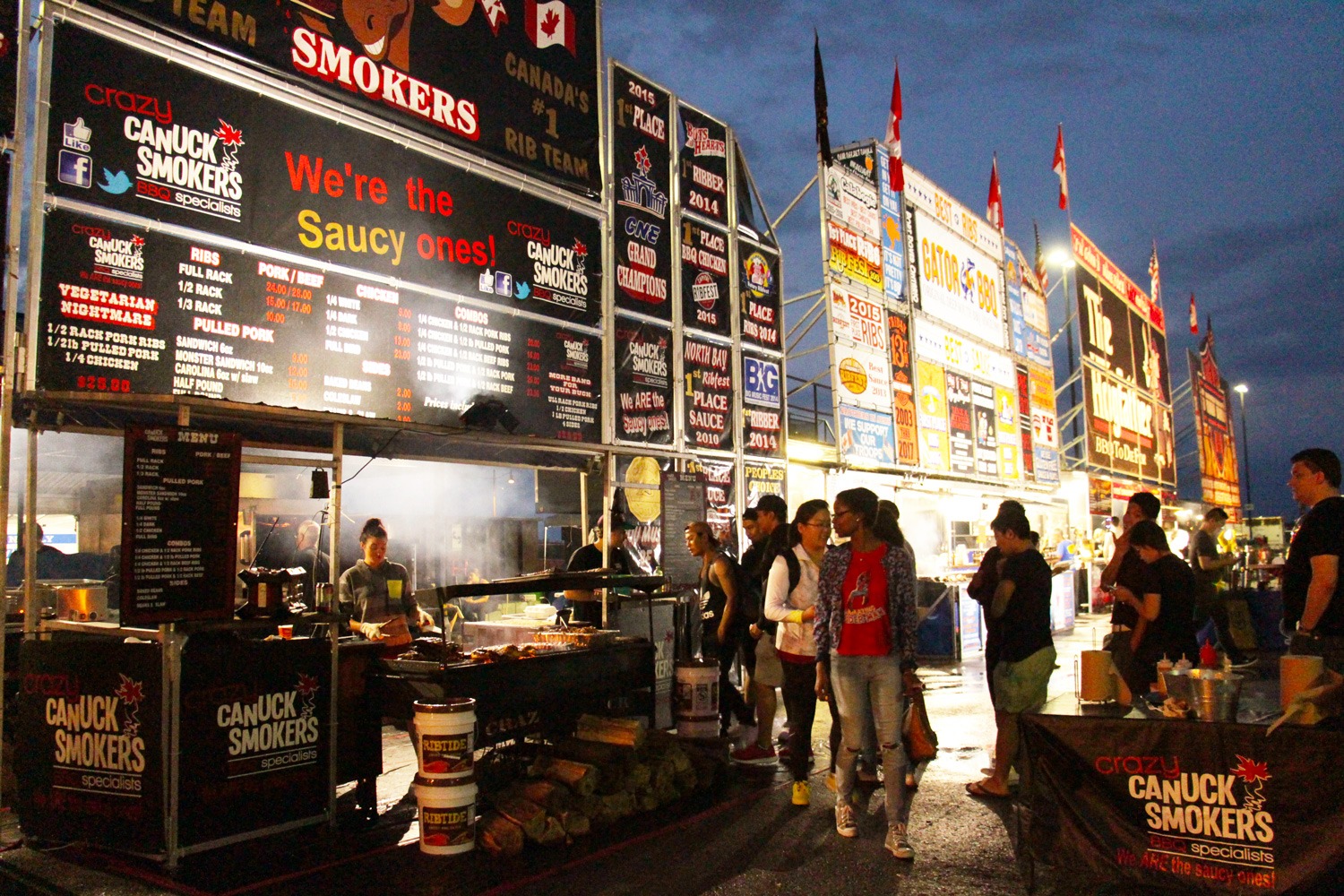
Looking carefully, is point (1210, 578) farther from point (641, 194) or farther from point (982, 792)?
point (641, 194)

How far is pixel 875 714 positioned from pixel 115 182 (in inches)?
260

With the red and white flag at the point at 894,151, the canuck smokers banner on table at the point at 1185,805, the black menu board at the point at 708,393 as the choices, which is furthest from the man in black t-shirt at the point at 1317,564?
the red and white flag at the point at 894,151

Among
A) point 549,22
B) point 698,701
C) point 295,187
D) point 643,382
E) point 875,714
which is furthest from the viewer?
point 643,382

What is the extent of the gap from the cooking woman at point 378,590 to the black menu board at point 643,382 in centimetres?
322

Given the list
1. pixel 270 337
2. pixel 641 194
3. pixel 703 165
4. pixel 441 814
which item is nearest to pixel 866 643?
pixel 441 814

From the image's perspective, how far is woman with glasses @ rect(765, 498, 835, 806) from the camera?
21.8 ft

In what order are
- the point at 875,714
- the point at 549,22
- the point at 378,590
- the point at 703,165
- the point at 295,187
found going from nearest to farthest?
the point at 875,714 → the point at 295,187 → the point at 378,590 → the point at 549,22 → the point at 703,165

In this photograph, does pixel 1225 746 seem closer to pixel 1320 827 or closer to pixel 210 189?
pixel 1320 827

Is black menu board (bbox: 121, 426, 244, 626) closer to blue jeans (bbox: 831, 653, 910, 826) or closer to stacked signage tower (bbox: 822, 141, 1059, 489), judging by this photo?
blue jeans (bbox: 831, 653, 910, 826)

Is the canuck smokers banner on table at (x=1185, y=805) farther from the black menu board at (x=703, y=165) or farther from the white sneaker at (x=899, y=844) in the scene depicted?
the black menu board at (x=703, y=165)

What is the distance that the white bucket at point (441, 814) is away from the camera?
18.7 ft

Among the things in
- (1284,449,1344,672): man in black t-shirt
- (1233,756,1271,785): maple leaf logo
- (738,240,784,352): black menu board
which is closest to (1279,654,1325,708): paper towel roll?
(1233,756,1271,785): maple leaf logo

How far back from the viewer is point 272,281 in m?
7.84

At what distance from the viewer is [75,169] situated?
6.74 meters
